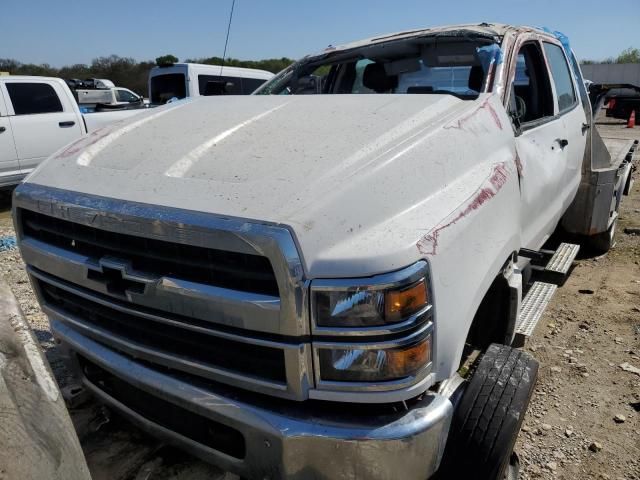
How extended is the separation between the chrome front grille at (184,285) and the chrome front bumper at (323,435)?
0.07 meters

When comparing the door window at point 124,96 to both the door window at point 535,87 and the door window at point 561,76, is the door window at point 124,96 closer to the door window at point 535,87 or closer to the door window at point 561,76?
the door window at point 561,76

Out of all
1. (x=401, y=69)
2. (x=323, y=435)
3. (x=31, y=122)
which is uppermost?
(x=401, y=69)

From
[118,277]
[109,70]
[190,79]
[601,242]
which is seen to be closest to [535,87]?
[601,242]

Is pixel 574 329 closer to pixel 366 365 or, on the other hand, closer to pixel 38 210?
pixel 366 365

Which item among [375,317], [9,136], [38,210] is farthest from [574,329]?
[9,136]

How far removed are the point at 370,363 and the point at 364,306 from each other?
183mm

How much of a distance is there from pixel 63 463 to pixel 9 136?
7.76m

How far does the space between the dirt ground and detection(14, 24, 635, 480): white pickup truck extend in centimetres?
40

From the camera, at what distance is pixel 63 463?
153cm

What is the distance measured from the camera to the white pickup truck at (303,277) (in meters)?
1.54

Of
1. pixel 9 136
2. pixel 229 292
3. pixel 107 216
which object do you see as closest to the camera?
pixel 229 292

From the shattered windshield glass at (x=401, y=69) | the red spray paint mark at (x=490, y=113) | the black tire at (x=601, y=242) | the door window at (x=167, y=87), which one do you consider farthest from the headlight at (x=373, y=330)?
the door window at (x=167, y=87)

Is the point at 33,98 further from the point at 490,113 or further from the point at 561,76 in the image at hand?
the point at 490,113

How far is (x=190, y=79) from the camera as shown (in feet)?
35.4
